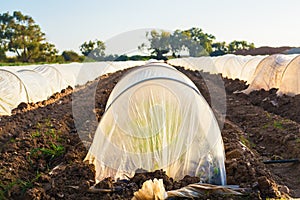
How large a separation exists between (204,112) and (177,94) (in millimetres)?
529

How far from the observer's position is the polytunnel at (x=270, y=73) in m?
13.7

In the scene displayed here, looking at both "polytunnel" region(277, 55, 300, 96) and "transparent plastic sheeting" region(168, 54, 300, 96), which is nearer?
"polytunnel" region(277, 55, 300, 96)

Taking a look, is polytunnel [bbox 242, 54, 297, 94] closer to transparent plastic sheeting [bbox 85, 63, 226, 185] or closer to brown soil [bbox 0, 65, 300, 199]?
brown soil [bbox 0, 65, 300, 199]

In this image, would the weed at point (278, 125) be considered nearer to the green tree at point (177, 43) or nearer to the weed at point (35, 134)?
the green tree at point (177, 43)

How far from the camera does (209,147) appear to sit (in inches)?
215

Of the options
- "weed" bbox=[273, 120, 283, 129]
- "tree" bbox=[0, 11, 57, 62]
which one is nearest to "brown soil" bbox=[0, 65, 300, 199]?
"weed" bbox=[273, 120, 283, 129]

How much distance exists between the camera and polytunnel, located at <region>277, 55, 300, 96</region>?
1223 cm

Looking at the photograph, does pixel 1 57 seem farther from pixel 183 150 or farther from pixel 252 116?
pixel 183 150

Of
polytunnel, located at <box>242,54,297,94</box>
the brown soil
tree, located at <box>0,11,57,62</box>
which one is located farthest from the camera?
tree, located at <box>0,11,57,62</box>

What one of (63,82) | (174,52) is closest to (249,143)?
(174,52)

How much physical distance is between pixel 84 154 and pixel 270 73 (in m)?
9.30

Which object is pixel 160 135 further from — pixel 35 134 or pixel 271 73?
pixel 271 73

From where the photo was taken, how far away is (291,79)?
12.6 m

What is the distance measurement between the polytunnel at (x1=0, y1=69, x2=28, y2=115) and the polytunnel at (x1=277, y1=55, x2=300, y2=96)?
808cm
